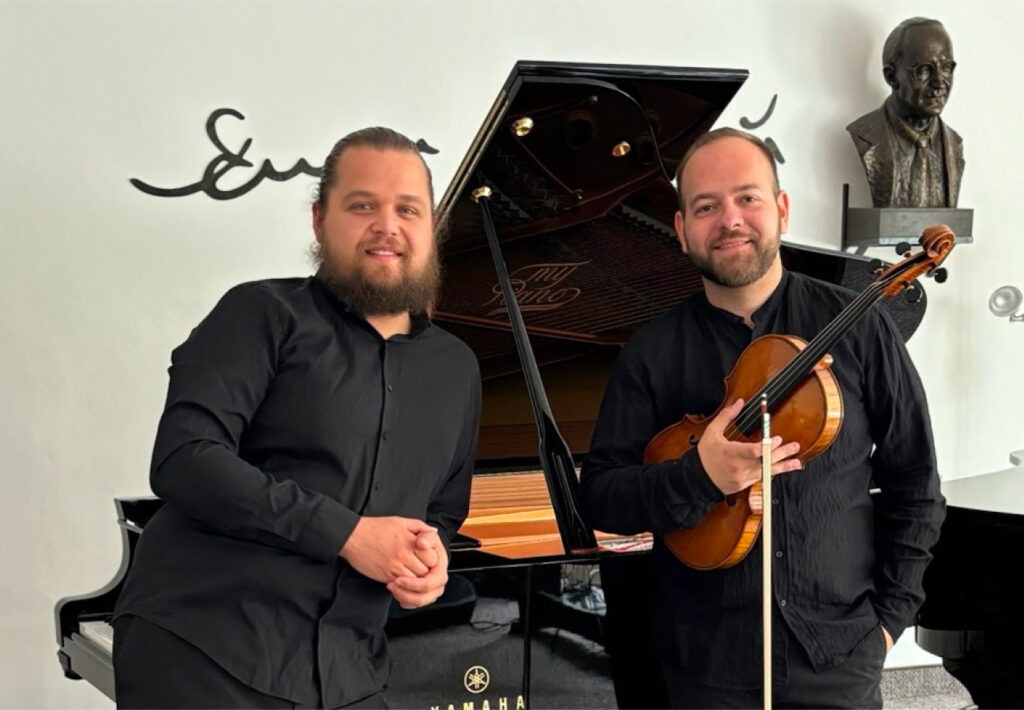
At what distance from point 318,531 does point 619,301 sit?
164 cm

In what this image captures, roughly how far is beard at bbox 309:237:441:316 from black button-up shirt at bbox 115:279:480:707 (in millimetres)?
28

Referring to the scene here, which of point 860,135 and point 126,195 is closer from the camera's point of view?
point 126,195

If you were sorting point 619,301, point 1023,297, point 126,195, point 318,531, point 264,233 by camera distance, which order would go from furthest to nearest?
point 1023,297 < point 264,233 < point 126,195 < point 619,301 < point 318,531

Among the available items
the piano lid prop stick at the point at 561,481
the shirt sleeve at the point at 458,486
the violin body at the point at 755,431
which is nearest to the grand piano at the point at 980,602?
the piano lid prop stick at the point at 561,481

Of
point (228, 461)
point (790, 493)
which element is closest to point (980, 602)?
point (790, 493)

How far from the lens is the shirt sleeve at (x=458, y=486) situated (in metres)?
2.20

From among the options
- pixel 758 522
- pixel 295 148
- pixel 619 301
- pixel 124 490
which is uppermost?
pixel 295 148

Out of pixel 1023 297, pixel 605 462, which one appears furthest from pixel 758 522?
pixel 1023 297

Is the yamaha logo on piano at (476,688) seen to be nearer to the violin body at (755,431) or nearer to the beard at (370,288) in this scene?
the violin body at (755,431)

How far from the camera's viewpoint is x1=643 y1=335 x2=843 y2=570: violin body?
2.06 meters

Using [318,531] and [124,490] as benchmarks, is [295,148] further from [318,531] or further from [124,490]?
[318,531]

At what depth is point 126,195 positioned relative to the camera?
4.36 m

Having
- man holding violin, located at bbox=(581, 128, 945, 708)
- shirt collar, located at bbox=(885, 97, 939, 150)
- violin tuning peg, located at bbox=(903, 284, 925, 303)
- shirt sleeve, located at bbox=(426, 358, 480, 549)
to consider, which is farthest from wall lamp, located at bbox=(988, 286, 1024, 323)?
shirt sleeve, located at bbox=(426, 358, 480, 549)
